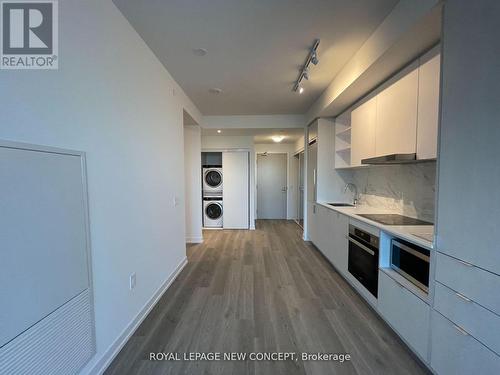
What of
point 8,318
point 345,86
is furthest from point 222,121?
point 8,318

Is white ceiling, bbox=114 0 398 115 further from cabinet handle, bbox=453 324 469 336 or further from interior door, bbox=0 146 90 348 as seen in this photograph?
cabinet handle, bbox=453 324 469 336

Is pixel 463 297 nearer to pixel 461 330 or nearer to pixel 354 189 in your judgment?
Answer: pixel 461 330

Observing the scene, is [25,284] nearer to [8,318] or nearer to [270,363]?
[8,318]

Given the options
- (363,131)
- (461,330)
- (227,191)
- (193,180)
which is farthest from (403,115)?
(227,191)

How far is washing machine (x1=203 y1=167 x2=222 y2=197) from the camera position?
5654 millimetres

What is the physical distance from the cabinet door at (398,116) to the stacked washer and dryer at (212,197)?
395cm

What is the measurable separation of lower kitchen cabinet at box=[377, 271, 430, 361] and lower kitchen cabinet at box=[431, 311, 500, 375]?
0.08 meters

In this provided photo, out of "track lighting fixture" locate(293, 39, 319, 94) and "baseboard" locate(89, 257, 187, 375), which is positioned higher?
"track lighting fixture" locate(293, 39, 319, 94)

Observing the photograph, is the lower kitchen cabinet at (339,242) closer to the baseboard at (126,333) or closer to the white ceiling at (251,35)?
the white ceiling at (251,35)

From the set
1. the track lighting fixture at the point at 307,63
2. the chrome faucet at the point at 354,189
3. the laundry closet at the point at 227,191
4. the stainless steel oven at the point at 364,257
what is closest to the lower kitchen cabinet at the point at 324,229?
the chrome faucet at the point at 354,189

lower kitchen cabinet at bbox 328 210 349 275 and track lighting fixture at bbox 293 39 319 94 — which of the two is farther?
lower kitchen cabinet at bbox 328 210 349 275

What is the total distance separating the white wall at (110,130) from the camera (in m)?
1.10

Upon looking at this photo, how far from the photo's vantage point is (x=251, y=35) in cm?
203

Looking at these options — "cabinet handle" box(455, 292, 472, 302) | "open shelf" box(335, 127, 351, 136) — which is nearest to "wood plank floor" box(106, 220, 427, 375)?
"cabinet handle" box(455, 292, 472, 302)
